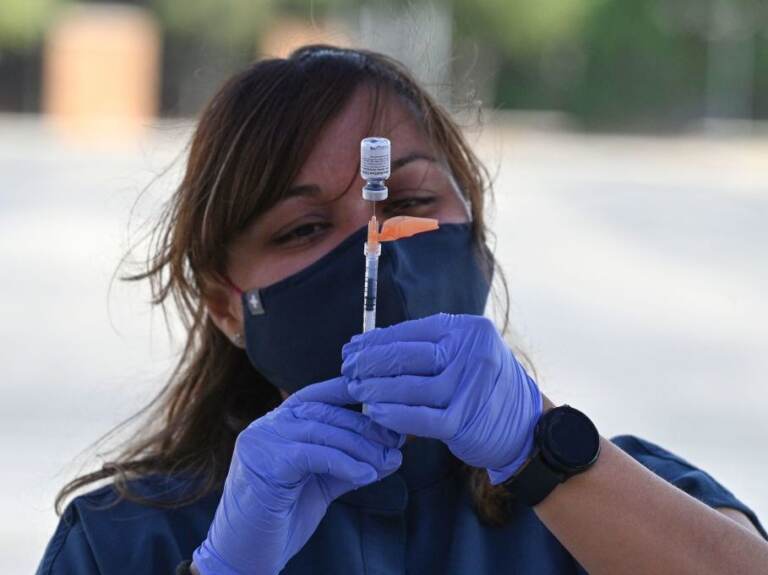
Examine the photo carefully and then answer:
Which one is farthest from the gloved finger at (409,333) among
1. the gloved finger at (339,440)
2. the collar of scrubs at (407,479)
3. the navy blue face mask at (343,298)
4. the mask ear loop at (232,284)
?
the mask ear loop at (232,284)

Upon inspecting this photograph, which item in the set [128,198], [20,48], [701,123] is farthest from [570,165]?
[128,198]

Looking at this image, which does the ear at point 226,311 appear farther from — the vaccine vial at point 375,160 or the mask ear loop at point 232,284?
the vaccine vial at point 375,160

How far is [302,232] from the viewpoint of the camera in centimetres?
203

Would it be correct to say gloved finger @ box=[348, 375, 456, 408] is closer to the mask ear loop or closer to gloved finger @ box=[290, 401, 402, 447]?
gloved finger @ box=[290, 401, 402, 447]

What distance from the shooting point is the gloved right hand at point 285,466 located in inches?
64.8

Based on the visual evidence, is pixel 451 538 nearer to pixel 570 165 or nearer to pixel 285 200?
pixel 285 200

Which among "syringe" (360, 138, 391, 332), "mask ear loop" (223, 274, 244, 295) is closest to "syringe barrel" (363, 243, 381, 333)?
"syringe" (360, 138, 391, 332)

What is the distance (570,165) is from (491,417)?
19.8 metres

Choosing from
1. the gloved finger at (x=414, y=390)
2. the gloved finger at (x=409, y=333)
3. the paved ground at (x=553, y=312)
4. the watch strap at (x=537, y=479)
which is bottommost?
the paved ground at (x=553, y=312)

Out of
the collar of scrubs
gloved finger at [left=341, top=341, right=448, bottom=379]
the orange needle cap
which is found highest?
the orange needle cap

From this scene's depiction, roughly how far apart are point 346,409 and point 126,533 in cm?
48

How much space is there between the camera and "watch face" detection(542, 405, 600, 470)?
5.32 feet

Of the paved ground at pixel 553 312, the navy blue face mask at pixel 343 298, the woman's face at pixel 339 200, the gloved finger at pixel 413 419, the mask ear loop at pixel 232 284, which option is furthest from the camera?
the paved ground at pixel 553 312

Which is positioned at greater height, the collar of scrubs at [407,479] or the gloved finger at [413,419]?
the gloved finger at [413,419]
